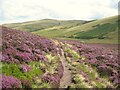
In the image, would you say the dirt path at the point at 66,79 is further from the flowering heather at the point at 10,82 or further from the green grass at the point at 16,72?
the flowering heather at the point at 10,82

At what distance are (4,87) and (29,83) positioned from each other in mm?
2631

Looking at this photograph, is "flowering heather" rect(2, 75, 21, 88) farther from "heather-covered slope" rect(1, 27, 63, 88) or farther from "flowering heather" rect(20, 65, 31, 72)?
"flowering heather" rect(20, 65, 31, 72)

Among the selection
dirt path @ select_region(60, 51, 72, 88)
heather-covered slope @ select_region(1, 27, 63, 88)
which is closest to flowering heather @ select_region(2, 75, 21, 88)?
heather-covered slope @ select_region(1, 27, 63, 88)

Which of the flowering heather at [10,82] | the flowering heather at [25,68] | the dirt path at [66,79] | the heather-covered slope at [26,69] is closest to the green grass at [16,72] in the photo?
the heather-covered slope at [26,69]

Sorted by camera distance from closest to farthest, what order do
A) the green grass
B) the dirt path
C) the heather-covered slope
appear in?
the heather-covered slope, the green grass, the dirt path

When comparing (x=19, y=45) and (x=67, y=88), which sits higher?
(x=19, y=45)

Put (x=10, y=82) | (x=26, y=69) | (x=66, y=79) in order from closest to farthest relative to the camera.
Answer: (x=10, y=82)
(x=26, y=69)
(x=66, y=79)

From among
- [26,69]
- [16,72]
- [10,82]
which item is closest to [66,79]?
[26,69]

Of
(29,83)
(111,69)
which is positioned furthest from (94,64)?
(29,83)

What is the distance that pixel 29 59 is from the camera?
91.8 feet

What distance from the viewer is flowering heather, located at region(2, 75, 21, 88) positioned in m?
19.4

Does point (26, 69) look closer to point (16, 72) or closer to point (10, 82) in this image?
point (16, 72)

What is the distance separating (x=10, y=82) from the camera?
1984 centimetres

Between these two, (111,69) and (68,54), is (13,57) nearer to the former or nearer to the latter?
(111,69)
